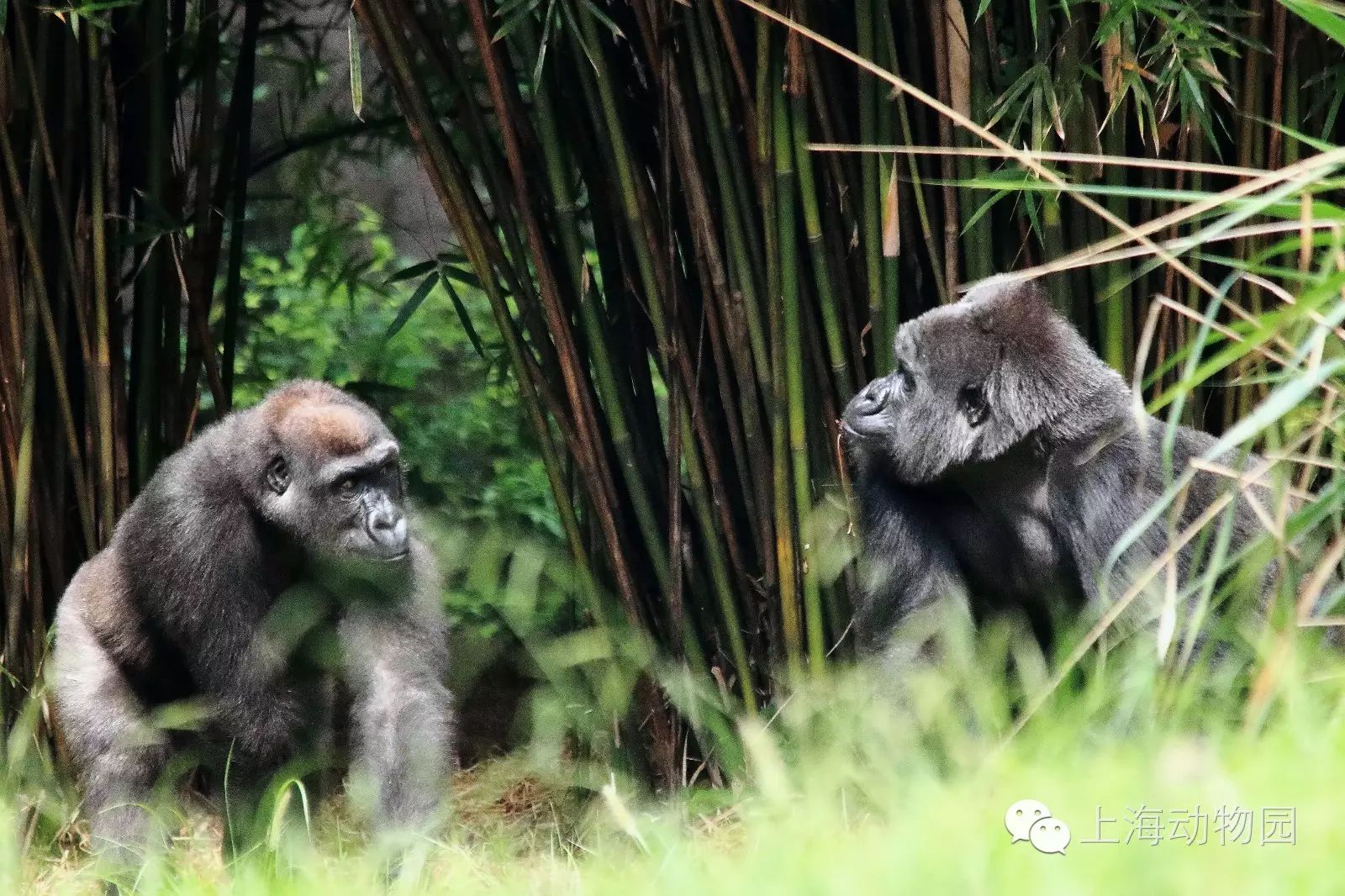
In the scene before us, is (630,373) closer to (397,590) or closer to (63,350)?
(397,590)

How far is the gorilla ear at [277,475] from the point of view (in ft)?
12.2

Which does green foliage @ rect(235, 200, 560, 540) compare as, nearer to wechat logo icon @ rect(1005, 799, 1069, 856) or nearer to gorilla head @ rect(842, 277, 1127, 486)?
gorilla head @ rect(842, 277, 1127, 486)

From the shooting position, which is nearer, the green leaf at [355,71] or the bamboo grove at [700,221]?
the green leaf at [355,71]

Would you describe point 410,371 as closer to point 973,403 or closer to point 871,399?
point 871,399

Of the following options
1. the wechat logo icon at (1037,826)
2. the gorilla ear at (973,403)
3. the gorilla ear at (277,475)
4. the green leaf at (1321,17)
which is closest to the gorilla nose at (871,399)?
the gorilla ear at (973,403)

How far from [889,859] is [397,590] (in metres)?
2.13

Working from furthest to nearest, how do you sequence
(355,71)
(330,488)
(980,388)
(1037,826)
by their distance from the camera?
(330,488) < (980,388) < (355,71) < (1037,826)

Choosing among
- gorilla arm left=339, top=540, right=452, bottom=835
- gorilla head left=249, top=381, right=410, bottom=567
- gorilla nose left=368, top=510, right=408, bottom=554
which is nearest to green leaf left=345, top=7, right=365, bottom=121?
gorilla head left=249, top=381, right=410, bottom=567

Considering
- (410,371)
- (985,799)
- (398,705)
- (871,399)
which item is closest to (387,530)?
(398,705)

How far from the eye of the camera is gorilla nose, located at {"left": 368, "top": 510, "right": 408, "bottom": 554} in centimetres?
371

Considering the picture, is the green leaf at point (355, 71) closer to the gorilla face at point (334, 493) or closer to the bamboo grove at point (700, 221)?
the bamboo grove at point (700, 221)

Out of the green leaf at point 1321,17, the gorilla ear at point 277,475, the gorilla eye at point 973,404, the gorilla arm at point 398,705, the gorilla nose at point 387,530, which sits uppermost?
the green leaf at point 1321,17

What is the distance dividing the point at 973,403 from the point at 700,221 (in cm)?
78

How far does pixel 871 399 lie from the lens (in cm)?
344
